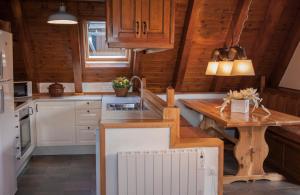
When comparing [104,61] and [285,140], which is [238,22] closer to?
[285,140]

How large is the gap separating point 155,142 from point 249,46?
304cm

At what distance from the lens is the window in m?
5.15

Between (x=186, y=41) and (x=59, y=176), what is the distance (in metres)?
2.56

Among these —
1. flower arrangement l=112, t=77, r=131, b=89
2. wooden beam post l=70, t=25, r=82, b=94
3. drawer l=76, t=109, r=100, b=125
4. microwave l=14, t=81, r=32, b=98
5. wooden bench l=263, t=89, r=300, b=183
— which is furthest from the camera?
flower arrangement l=112, t=77, r=131, b=89

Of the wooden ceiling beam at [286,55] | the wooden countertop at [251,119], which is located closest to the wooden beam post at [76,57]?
the wooden countertop at [251,119]

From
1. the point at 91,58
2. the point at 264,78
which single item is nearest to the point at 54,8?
the point at 91,58

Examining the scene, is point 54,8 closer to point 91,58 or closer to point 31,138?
point 91,58

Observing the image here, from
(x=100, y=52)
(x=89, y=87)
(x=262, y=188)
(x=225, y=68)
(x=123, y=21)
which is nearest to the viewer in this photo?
(x=123, y=21)

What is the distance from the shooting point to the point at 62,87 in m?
5.16

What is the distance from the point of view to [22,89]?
487 cm

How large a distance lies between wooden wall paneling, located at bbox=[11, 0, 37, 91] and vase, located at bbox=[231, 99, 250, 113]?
10.0 feet

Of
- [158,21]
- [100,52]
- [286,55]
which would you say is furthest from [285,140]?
[100,52]

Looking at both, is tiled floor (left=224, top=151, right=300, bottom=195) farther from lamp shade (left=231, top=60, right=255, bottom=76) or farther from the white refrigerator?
the white refrigerator

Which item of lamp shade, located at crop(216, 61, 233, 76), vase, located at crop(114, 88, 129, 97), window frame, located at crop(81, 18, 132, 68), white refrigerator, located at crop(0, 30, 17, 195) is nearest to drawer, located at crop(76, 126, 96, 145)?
vase, located at crop(114, 88, 129, 97)
